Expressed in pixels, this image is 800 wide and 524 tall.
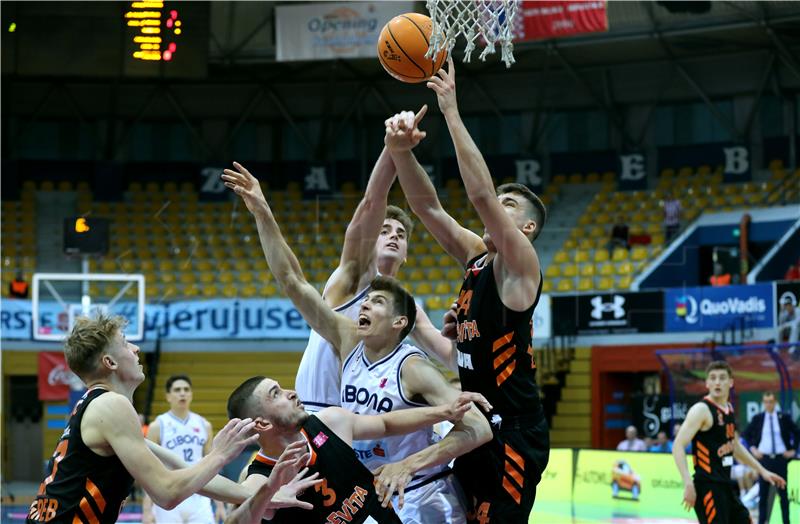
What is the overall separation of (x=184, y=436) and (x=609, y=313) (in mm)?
9045

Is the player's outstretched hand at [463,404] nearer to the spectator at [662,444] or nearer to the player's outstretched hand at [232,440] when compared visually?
the player's outstretched hand at [232,440]

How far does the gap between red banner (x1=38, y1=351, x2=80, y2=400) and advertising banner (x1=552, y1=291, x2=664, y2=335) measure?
318 inches

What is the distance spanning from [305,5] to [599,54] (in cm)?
616

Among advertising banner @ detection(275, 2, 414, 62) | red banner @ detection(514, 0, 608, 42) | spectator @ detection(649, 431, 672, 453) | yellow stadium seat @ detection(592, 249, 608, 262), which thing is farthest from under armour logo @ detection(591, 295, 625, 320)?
advertising banner @ detection(275, 2, 414, 62)

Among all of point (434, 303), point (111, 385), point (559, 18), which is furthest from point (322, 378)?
point (559, 18)

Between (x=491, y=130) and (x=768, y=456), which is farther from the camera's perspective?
(x=491, y=130)

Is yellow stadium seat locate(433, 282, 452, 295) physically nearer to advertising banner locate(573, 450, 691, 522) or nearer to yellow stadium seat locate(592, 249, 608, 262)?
advertising banner locate(573, 450, 691, 522)

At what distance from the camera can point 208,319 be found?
16344 millimetres

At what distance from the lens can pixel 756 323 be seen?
52.2 ft

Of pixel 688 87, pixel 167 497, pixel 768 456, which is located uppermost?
pixel 688 87

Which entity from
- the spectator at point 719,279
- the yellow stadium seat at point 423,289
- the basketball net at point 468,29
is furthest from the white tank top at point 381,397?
the spectator at point 719,279

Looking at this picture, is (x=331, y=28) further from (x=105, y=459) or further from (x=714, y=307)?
(x=105, y=459)

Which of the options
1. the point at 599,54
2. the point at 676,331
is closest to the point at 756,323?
the point at 676,331

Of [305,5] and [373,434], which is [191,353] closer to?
[305,5]
